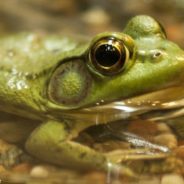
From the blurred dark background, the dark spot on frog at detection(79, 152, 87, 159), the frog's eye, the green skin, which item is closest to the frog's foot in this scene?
the green skin

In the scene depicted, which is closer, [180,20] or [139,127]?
[139,127]

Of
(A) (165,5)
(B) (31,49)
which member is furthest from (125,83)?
(A) (165,5)

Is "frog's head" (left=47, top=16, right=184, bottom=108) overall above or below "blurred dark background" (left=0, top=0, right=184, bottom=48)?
below

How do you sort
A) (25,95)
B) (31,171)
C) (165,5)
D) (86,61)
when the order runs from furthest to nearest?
(165,5) → (25,95) → (86,61) → (31,171)

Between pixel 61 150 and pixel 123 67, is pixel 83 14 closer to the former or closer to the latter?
pixel 123 67

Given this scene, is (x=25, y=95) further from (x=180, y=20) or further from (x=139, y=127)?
(x=180, y=20)

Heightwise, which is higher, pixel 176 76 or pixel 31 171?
pixel 176 76

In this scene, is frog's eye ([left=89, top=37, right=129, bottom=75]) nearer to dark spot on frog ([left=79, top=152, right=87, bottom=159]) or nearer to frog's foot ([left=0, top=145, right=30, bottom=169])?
dark spot on frog ([left=79, top=152, right=87, bottom=159])
